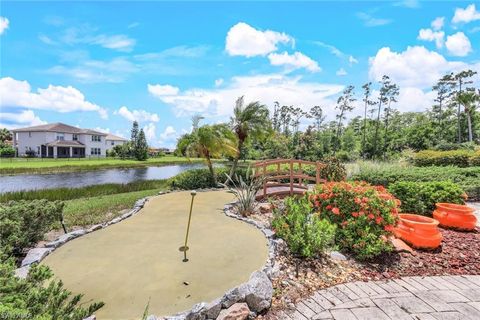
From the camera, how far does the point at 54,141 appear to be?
39.9 metres

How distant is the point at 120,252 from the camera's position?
14.2 ft

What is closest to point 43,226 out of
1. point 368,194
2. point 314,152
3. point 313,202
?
point 313,202

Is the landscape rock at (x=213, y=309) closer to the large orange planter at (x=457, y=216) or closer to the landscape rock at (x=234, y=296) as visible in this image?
the landscape rock at (x=234, y=296)

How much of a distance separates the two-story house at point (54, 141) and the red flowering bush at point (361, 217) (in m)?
44.1

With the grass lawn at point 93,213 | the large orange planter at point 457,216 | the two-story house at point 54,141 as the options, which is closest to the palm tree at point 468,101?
the large orange planter at point 457,216

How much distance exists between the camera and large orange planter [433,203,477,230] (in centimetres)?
584

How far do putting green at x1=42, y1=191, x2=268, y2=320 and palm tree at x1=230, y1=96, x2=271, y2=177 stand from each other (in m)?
7.51

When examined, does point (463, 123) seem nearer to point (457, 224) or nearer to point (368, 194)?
point (457, 224)

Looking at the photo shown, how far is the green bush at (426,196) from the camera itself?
651 centimetres

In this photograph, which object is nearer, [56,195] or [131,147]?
[56,195]

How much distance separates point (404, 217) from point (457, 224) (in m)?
1.56

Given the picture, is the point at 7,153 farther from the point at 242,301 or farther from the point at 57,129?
the point at 242,301

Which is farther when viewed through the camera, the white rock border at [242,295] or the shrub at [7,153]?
the shrub at [7,153]

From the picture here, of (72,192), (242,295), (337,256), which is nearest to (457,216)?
(337,256)
